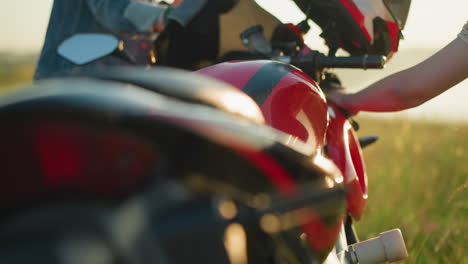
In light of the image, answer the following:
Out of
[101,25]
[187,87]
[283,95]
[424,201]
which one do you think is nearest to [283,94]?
[283,95]

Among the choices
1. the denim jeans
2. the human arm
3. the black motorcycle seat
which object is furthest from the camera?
the denim jeans

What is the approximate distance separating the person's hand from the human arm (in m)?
0.13

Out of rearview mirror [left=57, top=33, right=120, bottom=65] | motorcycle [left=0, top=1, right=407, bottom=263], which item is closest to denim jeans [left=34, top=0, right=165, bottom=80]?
rearview mirror [left=57, top=33, right=120, bottom=65]

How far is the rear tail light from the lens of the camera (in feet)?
1.69

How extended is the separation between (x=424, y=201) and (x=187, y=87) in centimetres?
296

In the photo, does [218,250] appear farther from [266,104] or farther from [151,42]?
[151,42]

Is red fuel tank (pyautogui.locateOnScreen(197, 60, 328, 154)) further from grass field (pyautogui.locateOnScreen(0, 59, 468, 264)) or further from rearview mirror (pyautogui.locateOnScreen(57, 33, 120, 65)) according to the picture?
grass field (pyautogui.locateOnScreen(0, 59, 468, 264))

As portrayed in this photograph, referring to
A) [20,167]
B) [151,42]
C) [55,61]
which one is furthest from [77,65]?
[20,167]

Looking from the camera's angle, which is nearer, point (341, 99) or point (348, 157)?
point (348, 157)

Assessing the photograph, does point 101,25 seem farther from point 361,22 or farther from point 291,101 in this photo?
point 291,101

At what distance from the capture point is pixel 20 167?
1.77 feet

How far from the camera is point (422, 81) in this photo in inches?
56.5

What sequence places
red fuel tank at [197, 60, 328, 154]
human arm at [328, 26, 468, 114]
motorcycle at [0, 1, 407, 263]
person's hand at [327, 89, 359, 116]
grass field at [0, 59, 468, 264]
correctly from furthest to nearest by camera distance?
grass field at [0, 59, 468, 264]
person's hand at [327, 89, 359, 116]
human arm at [328, 26, 468, 114]
red fuel tank at [197, 60, 328, 154]
motorcycle at [0, 1, 407, 263]

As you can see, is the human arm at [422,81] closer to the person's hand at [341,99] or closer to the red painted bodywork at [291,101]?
the person's hand at [341,99]
